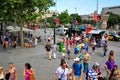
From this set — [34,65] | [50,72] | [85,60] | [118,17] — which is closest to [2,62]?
[34,65]

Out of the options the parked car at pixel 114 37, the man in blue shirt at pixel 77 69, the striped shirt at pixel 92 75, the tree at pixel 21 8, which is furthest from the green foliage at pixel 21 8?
the striped shirt at pixel 92 75

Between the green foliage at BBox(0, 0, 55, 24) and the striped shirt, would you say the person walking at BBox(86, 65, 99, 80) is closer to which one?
the striped shirt

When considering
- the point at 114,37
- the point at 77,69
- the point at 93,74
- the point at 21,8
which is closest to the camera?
the point at 93,74

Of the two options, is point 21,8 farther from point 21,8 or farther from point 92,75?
point 92,75

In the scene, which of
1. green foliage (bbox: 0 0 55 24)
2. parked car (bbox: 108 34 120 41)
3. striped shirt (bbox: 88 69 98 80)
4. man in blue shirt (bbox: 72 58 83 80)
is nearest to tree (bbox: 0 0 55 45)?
green foliage (bbox: 0 0 55 24)

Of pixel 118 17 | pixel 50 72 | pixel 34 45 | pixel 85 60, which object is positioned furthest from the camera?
pixel 118 17

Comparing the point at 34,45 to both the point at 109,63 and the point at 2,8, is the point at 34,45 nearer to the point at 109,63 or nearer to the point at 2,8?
the point at 2,8

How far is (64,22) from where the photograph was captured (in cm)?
9662

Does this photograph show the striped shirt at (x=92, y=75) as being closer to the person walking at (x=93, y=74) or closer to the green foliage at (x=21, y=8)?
the person walking at (x=93, y=74)

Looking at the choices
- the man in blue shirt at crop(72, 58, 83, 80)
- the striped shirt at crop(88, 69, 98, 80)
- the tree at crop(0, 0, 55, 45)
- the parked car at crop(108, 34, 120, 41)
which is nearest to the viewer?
the striped shirt at crop(88, 69, 98, 80)

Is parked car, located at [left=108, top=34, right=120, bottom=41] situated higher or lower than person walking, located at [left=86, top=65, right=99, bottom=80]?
lower

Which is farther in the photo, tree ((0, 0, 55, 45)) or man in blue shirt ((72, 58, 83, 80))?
tree ((0, 0, 55, 45))

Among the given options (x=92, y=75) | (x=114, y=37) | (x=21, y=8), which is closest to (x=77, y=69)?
(x=92, y=75)

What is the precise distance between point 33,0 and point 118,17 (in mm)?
82206
